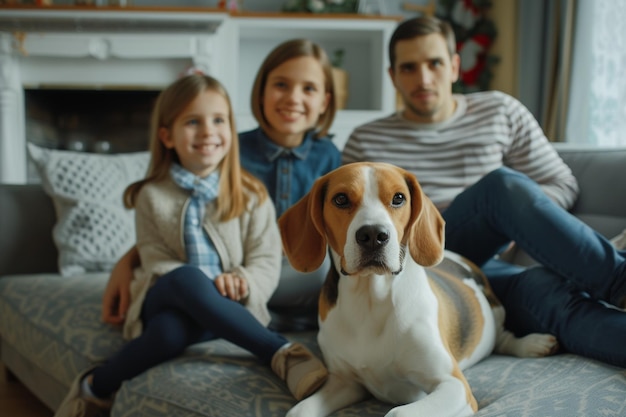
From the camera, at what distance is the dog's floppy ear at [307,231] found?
1.18m

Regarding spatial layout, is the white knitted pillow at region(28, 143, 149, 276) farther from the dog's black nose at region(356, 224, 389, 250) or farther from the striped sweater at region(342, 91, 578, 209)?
the dog's black nose at region(356, 224, 389, 250)

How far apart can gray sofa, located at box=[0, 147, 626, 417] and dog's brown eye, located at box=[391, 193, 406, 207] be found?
1.21 feet

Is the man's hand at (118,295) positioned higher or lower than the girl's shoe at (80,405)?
higher

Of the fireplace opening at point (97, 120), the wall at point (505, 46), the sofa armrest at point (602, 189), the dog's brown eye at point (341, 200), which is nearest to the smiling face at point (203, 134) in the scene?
the dog's brown eye at point (341, 200)

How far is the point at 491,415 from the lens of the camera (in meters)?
1.07

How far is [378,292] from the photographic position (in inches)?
45.8

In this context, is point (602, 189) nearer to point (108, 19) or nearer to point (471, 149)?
point (471, 149)

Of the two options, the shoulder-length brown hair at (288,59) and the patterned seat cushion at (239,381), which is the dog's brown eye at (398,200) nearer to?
the patterned seat cushion at (239,381)

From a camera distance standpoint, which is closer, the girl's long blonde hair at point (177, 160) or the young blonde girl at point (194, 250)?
the young blonde girl at point (194, 250)

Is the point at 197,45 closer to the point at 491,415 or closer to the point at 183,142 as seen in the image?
the point at 183,142

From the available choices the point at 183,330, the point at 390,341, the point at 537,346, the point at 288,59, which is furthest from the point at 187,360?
the point at 288,59

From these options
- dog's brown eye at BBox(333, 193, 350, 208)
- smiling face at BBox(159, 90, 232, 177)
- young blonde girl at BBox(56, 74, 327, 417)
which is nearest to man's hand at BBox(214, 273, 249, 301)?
young blonde girl at BBox(56, 74, 327, 417)

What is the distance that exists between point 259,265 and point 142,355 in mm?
392

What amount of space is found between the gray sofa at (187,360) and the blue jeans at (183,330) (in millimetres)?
41
